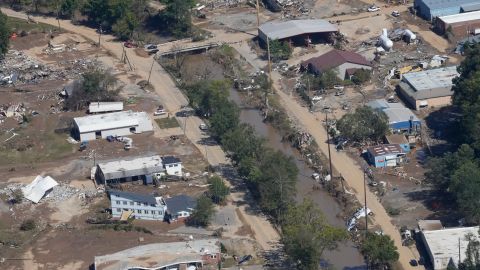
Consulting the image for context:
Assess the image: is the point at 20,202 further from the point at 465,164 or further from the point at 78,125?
the point at 465,164

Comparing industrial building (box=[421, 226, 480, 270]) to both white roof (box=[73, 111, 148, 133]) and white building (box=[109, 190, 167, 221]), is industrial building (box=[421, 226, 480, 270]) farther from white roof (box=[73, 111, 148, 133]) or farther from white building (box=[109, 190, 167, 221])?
white roof (box=[73, 111, 148, 133])

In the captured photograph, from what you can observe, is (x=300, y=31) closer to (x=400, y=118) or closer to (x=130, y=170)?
(x=400, y=118)

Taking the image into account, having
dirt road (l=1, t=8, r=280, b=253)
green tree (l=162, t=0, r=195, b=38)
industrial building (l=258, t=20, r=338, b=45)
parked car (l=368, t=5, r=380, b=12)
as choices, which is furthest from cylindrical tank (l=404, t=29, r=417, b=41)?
green tree (l=162, t=0, r=195, b=38)

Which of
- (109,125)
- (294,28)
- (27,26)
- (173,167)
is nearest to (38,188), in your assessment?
(173,167)

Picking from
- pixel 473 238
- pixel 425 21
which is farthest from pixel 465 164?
pixel 425 21

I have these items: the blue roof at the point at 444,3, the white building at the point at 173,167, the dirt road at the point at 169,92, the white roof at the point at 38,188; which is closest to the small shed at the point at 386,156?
the dirt road at the point at 169,92
